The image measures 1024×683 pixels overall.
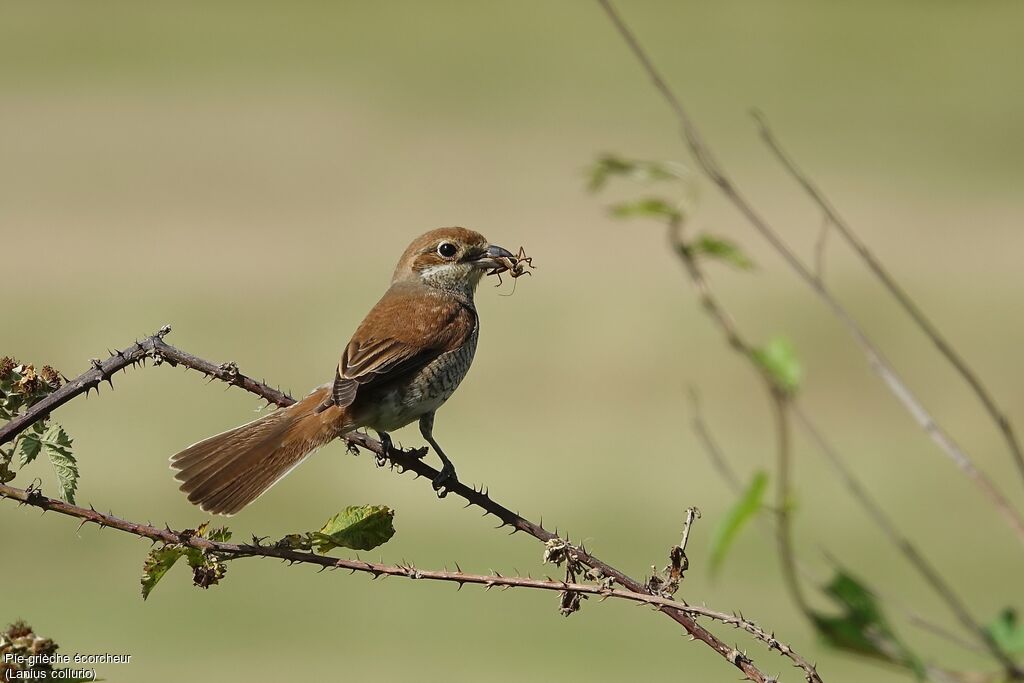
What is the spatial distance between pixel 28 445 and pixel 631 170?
1.35 m

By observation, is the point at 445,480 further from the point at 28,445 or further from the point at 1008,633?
the point at 1008,633

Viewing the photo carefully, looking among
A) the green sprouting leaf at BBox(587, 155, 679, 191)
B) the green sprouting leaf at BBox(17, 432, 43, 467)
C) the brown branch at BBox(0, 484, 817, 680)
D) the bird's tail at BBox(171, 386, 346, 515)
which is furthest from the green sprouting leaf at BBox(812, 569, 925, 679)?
the green sprouting leaf at BBox(17, 432, 43, 467)

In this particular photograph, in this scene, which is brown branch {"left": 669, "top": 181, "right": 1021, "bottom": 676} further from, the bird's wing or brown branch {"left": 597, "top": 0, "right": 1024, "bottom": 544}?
the bird's wing

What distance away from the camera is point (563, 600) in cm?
186

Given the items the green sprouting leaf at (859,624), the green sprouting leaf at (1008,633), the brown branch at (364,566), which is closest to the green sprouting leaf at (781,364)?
the green sprouting leaf at (859,624)

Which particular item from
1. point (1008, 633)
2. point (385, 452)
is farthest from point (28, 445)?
point (1008, 633)

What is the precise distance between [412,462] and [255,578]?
8.47m

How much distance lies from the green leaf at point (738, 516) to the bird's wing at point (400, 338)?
1.31m

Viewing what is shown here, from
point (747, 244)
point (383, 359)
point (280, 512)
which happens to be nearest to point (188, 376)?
point (280, 512)

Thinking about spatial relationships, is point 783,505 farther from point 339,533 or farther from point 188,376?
point 188,376

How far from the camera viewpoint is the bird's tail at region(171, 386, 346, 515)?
112 inches

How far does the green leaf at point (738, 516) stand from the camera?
6.51 feet

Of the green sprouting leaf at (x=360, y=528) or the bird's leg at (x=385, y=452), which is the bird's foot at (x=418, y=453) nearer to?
the bird's leg at (x=385, y=452)

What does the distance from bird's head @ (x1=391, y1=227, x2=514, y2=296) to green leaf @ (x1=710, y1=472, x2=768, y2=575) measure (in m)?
1.98
